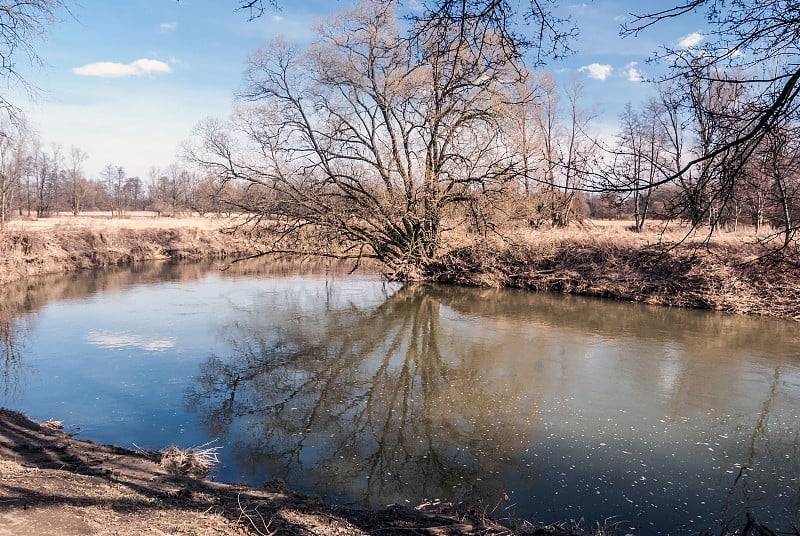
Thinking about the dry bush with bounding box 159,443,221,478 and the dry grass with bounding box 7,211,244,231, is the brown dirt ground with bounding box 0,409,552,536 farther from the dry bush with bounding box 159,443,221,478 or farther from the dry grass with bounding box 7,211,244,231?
the dry grass with bounding box 7,211,244,231

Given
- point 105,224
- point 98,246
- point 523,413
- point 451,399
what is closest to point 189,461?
point 451,399

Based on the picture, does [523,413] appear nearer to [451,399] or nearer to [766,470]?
[451,399]

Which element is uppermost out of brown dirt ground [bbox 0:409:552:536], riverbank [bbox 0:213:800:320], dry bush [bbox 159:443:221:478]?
riverbank [bbox 0:213:800:320]

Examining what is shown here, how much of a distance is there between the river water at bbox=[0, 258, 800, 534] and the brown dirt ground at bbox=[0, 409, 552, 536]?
0.64 metres

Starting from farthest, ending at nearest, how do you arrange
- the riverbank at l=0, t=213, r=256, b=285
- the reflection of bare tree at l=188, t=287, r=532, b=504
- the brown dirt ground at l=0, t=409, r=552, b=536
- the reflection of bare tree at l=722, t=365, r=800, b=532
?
the riverbank at l=0, t=213, r=256, b=285, the reflection of bare tree at l=188, t=287, r=532, b=504, the reflection of bare tree at l=722, t=365, r=800, b=532, the brown dirt ground at l=0, t=409, r=552, b=536

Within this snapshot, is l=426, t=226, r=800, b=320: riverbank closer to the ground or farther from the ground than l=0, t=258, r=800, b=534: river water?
farther from the ground

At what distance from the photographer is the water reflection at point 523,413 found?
4926 mm

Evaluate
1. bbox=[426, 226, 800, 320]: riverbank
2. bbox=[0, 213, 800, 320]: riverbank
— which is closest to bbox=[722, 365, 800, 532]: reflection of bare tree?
bbox=[0, 213, 800, 320]: riverbank

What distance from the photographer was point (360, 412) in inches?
268

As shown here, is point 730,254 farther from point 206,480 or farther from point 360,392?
point 206,480

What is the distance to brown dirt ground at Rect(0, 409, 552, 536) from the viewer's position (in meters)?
3.14

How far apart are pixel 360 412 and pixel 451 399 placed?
132 centimetres

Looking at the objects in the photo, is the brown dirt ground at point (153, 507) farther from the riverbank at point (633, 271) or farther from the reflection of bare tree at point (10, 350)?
the riverbank at point (633, 271)

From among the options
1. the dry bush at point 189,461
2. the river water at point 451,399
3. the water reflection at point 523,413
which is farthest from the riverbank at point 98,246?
the dry bush at point 189,461
